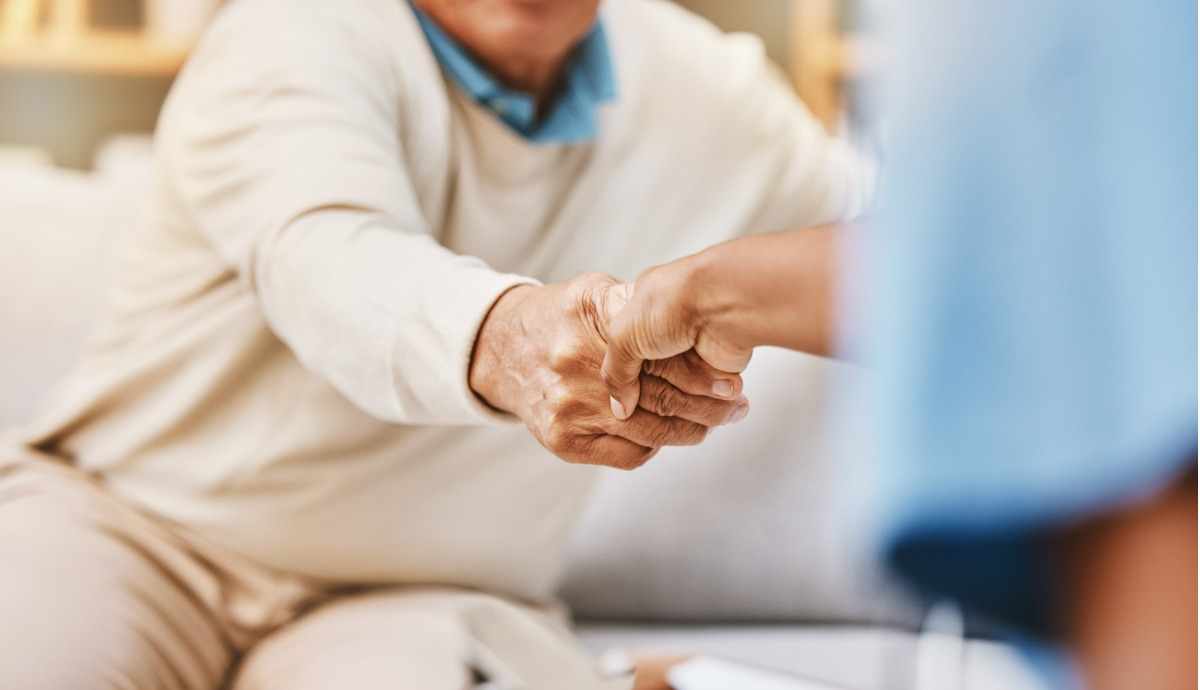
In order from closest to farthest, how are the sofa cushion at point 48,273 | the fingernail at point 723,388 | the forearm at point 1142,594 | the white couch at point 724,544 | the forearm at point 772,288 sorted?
the forearm at point 1142,594
the forearm at point 772,288
the fingernail at point 723,388
the white couch at point 724,544
the sofa cushion at point 48,273

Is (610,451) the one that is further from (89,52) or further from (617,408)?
(89,52)

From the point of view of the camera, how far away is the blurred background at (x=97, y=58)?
1.91 metres

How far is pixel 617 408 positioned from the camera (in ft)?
1.63

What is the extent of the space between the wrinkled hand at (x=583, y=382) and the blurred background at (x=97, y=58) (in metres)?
1.47

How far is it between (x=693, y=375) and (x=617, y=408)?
39 millimetres

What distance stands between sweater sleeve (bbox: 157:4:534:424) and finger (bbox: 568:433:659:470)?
0.21 ft

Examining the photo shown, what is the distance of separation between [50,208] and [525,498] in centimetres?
77

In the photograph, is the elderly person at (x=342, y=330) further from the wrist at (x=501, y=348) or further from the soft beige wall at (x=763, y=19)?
the soft beige wall at (x=763, y=19)

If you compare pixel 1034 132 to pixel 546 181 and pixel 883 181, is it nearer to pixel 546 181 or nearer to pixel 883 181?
pixel 883 181

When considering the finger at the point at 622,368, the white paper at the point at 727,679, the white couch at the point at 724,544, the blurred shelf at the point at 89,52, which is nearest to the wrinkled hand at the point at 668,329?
the finger at the point at 622,368

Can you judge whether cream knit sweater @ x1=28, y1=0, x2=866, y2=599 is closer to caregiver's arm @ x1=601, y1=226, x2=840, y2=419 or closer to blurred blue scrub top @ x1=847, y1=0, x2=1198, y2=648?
caregiver's arm @ x1=601, y1=226, x2=840, y2=419

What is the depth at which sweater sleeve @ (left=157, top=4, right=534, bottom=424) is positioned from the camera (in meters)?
0.56

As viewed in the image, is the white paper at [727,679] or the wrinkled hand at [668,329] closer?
the wrinkled hand at [668,329]

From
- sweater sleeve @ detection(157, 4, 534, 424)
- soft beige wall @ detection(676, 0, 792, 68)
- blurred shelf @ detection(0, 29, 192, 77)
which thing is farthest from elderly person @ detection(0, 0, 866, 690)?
blurred shelf @ detection(0, 29, 192, 77)
